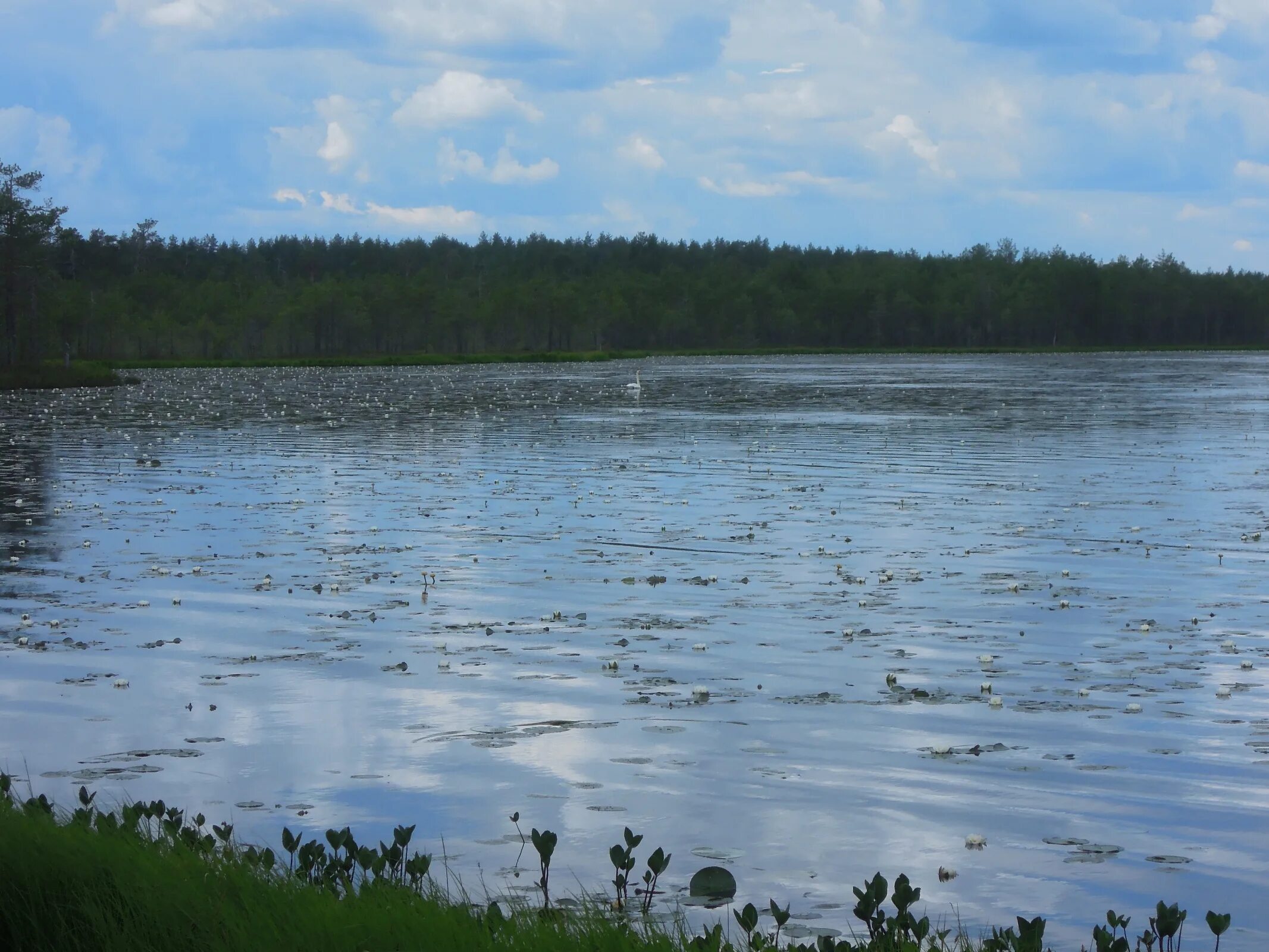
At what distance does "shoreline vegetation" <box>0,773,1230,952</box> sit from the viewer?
600cm

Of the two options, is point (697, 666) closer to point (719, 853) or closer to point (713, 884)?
point (719, 853)

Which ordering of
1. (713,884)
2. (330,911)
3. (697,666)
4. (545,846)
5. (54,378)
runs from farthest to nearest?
(54,378), (697,666), (713,884), (545,846), (330,911)

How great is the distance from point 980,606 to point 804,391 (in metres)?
63.8

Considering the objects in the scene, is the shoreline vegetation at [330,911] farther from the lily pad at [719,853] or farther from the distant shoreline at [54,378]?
the distant shoreline at [54,378]

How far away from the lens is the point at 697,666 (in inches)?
539

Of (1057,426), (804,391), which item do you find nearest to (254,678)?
(1057,426)

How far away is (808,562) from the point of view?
1977cm

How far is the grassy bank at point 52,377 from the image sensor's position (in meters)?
95.2

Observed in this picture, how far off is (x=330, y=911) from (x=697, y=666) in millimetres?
7761

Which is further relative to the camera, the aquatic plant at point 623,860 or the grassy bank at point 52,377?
the grassy bank at point 52,377

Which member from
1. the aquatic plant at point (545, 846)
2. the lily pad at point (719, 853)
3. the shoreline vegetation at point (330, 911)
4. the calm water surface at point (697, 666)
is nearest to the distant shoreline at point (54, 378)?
the calm water surface at point (697, 666)

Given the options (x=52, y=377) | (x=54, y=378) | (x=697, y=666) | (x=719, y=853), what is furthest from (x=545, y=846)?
(x=52, y=377)

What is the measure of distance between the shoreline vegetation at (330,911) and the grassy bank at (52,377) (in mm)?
95224

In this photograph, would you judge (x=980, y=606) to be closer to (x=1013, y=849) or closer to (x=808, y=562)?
(x=808, y=562)
